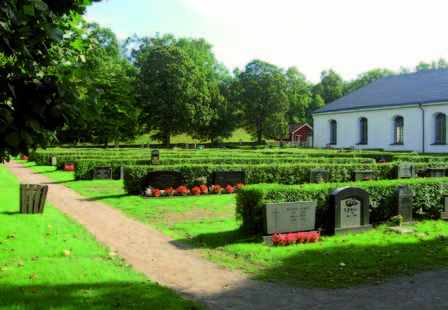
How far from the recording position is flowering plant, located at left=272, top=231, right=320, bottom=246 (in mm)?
8875

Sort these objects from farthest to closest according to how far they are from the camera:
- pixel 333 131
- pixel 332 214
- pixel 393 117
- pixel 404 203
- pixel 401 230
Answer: pixel 333 131 < pixel 393 117 < pixel 404 203 < pixel 401 230 < pixel 332 214

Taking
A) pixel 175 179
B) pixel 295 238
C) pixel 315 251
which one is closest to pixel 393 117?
pixel 175 179

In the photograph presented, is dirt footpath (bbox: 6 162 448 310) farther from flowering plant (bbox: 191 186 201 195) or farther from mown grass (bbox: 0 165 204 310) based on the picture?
flowering plant (bbox: 191 186 201 195)

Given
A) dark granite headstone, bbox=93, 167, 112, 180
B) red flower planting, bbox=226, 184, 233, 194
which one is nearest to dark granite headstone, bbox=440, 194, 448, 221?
red flower planting, bbox=226, 184, 233, 194

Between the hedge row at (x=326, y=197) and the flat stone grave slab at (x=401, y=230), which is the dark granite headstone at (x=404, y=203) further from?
the flat stone grave slab at (x=401, y=230)

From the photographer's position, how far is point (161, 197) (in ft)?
52.5

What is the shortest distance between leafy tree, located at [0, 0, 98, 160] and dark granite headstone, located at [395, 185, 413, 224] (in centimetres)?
972

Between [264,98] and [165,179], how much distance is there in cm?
5289

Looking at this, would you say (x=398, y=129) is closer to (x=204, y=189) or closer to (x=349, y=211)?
(x=204, y=189)

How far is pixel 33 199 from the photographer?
37.8 ft

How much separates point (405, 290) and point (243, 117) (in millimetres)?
63162

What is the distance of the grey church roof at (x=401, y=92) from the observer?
42.4 meters

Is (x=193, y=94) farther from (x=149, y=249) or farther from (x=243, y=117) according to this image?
(x=149, y=249)

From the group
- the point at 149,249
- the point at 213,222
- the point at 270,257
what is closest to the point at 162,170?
the point at 213,222
